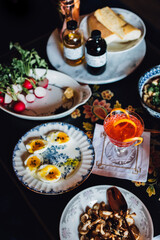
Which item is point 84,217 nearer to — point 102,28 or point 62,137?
point 62,137

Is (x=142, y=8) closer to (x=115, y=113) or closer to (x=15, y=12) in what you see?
(x=15, y=12)

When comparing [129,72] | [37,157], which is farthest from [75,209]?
[129,72]

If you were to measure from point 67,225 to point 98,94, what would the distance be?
62cm

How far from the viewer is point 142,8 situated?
278 centimetres

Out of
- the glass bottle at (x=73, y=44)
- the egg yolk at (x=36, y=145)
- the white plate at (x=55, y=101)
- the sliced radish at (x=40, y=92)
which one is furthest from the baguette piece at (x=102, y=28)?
the egg yolk at (x=36, y=145)

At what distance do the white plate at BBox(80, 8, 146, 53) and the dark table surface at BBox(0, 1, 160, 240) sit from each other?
9 cm

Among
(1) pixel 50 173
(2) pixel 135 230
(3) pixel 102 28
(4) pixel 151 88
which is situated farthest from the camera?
(3) pixel 102 28

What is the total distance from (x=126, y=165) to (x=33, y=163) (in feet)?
1.17

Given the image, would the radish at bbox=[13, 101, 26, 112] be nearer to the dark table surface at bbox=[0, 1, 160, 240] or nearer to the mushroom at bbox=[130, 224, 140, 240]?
the dark table surface at bbox=[0, 1, 160, 240]

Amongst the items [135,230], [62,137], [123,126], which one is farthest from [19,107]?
[135,230]

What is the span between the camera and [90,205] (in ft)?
2.91

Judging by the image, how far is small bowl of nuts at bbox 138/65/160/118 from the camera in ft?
3.54

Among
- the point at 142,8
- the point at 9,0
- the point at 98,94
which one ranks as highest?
the point at 9,0

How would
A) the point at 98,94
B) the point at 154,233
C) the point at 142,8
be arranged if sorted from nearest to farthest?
the point at 154,233 → the point at 98,94 → the point at 142,8
